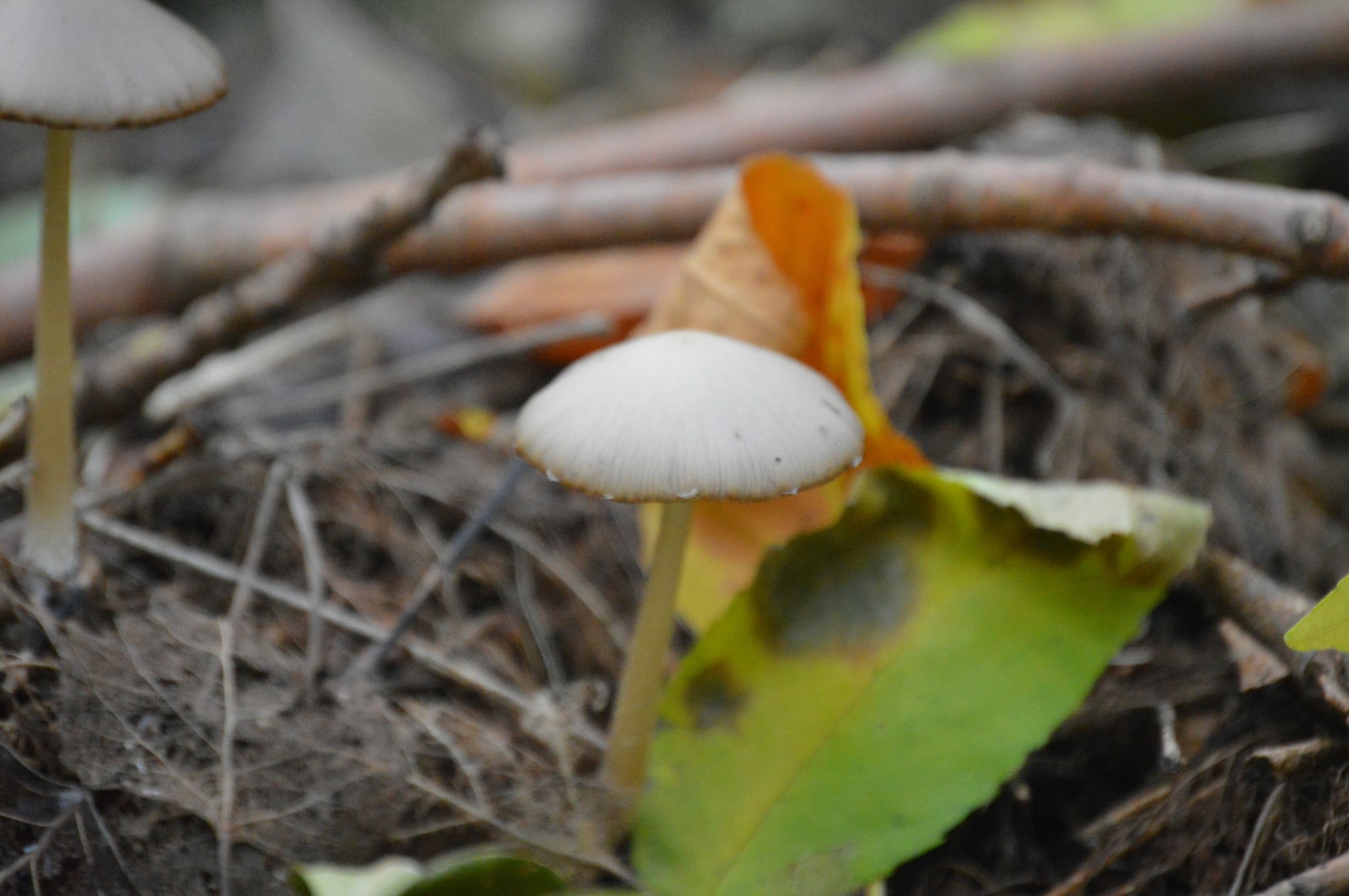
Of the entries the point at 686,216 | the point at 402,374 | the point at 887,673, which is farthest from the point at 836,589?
the point at 402,374

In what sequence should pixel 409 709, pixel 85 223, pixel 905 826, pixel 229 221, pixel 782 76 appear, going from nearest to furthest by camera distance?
pixel 905 826 → pixel 409 709 → pixel 229 221 → pixel 85 223 → pixel 782 76

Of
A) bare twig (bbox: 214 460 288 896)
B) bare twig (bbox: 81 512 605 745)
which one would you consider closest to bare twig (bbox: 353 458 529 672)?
bare twig (bbox: 81 512 605 745)

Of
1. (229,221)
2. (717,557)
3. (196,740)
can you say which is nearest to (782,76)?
(229,221)

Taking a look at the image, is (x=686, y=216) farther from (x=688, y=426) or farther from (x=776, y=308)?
(x=688, y=426)

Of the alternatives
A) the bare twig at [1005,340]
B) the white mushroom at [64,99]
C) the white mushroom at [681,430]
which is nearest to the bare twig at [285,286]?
the white mushroom at [64,99]

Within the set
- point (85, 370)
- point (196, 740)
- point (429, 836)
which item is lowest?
point (429, 836)

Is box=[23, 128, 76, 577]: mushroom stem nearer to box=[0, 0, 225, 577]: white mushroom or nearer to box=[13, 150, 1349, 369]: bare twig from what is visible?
box=[0, 0, 225, 577]: white mushroom

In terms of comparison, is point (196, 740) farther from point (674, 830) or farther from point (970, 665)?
point (970, 665)

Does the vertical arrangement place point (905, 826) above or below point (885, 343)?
below
